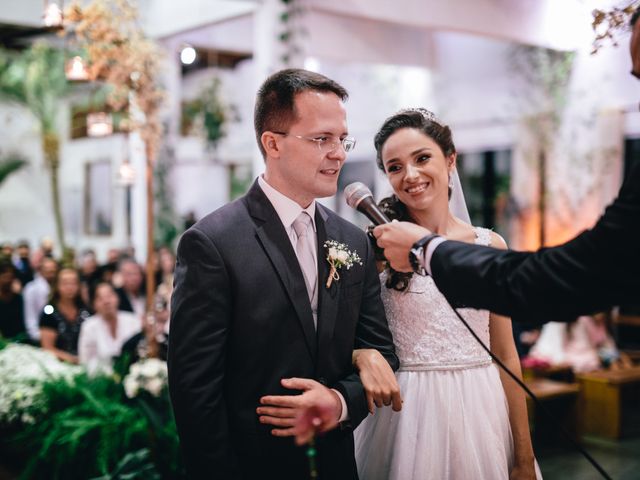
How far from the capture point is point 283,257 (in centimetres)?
196

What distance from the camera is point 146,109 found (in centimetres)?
491

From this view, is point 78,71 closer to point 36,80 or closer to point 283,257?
point 283,257

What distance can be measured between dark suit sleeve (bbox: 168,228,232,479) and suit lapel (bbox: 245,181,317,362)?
156 mm

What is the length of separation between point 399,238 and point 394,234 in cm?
2

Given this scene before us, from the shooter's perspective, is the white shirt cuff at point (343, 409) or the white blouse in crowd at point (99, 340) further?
the white blouse in crowd at point (99, 340)

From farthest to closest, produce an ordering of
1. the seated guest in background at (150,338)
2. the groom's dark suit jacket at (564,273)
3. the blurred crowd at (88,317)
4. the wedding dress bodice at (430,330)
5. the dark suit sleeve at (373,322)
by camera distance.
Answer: the blurred crowd at (88,317) < the seated guest in background at (150,338) < the wedding dress bodice at (430,330) < the dark suit sleeve at (373,322) < the groom's dark suit jacket at (564,273)

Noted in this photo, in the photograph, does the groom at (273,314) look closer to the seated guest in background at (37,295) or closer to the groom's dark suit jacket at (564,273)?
the groom's dark suit jacket at (564,273)

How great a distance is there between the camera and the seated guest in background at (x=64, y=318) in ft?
19.0

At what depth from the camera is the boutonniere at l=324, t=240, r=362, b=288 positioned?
2.01 metres

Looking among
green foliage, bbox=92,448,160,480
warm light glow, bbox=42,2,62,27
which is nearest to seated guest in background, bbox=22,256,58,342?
warm light glow, bbox=42,2,62,27

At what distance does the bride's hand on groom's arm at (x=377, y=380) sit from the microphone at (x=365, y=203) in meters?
0.38

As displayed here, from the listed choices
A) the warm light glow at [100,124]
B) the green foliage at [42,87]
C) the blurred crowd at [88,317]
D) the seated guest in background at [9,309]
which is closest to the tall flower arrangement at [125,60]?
the blurred crowd at [88,317]

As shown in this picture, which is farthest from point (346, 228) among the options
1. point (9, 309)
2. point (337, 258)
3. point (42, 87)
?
point (42, 87)

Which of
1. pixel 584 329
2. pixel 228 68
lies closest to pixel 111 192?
pixel 228 68
